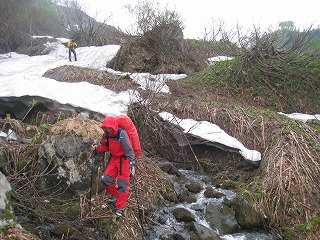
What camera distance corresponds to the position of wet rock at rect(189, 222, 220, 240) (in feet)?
15.4

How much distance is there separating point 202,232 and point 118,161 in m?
1.78

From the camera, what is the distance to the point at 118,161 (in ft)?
15.1

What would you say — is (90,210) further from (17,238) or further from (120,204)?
(17,238)

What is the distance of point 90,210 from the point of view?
14.9ft

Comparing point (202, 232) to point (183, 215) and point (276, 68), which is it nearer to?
point (183, 215)

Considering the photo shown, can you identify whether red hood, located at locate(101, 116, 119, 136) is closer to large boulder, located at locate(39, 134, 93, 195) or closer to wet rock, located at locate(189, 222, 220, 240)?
large boulder, located at locate(39, 134, 93, 195)

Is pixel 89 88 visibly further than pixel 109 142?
Yes

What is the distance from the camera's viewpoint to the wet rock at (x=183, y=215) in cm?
519

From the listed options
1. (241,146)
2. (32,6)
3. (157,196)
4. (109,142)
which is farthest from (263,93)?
(32,6)

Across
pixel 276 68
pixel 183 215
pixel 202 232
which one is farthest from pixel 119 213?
pixel 276 68

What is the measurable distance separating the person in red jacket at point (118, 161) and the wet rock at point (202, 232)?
3.94ft

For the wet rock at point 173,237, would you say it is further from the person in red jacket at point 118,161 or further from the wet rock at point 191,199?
the wet rock at point 191,199

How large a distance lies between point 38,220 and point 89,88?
5958 millimetres

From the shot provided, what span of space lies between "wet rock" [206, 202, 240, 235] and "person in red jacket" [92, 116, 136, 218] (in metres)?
1.73
